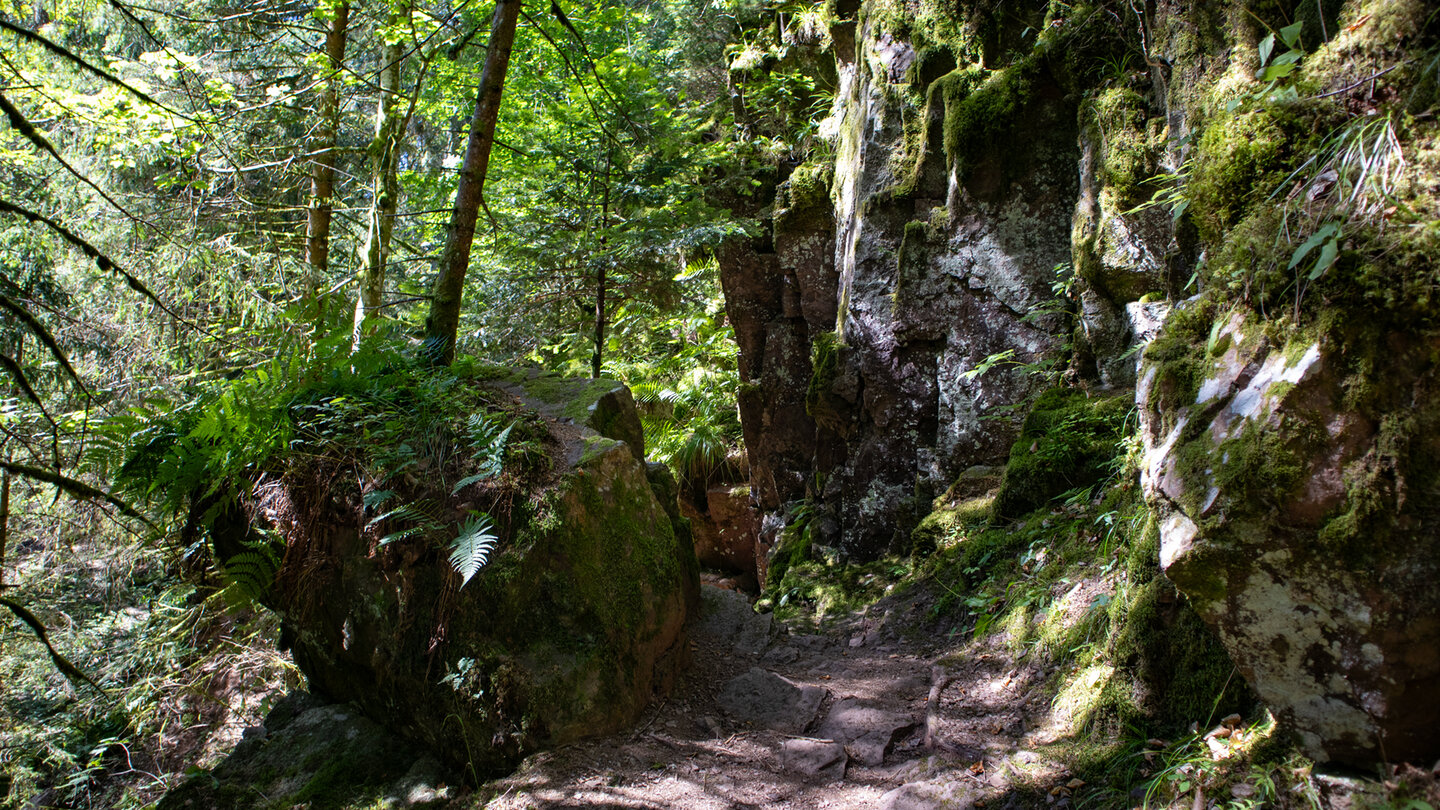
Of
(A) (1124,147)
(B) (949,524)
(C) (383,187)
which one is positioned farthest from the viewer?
(C) (383,187)

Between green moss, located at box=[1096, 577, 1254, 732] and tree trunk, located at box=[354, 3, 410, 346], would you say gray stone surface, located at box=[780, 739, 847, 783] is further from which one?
tree trunk, located at box=[354, 3, 410, 346]

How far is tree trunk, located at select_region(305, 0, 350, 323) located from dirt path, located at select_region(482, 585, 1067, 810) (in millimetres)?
6440

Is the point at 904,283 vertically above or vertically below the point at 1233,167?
above

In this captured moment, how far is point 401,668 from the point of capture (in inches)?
161

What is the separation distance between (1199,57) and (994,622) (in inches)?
148

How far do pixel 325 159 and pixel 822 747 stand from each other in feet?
30.5

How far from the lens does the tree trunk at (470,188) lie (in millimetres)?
5812

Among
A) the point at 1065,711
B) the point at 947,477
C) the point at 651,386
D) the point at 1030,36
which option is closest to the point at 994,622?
the point at 1065,711

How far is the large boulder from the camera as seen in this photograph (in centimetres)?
201

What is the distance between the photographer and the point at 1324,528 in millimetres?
2123

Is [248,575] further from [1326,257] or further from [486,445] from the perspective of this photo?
[1326,257]

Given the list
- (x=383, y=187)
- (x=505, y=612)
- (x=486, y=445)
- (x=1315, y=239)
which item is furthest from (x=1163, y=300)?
(x=383, y=187)

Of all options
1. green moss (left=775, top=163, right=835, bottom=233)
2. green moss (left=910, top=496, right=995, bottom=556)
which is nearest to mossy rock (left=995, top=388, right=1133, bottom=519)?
green moss (left=910, top=496, right=995, bottom=556)

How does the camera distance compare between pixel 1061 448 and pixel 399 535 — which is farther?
pixel 1061 448
